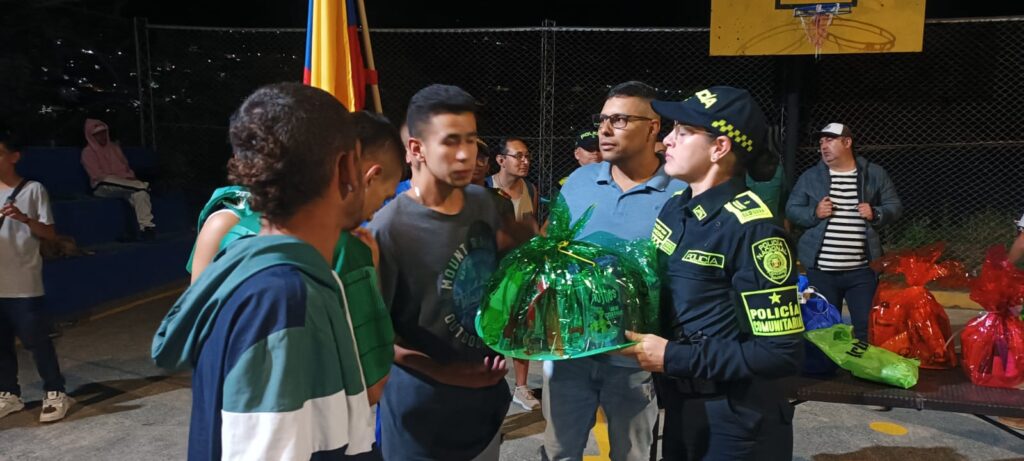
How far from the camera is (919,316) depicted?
3.26 meters

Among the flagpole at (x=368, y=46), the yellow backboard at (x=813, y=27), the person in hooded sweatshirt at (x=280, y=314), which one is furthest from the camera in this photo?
the yellow backboard at (x=813, y=27)

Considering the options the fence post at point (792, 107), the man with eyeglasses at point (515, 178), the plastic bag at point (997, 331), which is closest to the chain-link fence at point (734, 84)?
the fence post at point (792, 107)

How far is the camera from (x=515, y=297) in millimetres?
1888

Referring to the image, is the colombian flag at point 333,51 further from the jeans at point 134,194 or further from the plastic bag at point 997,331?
the jeans at point 134,194

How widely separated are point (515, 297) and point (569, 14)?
50.2ft

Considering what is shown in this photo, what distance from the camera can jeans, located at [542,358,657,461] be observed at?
2697mm

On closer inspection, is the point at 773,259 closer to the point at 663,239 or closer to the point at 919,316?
the point at 663,239

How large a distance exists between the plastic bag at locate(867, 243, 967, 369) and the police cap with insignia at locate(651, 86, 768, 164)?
1.70 meters

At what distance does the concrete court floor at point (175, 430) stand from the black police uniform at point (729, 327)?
2000mm

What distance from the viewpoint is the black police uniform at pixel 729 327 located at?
189 centimetres

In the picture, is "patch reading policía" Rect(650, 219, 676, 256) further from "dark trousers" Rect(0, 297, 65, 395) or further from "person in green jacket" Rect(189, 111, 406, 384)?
"dark trousers" Rect(0, 297, 65, 395)

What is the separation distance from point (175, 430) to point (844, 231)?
14.7ft

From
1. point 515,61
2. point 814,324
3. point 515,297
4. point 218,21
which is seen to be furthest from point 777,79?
point 218,21

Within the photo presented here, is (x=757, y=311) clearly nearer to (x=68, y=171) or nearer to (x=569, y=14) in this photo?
(x=68, y=171)
